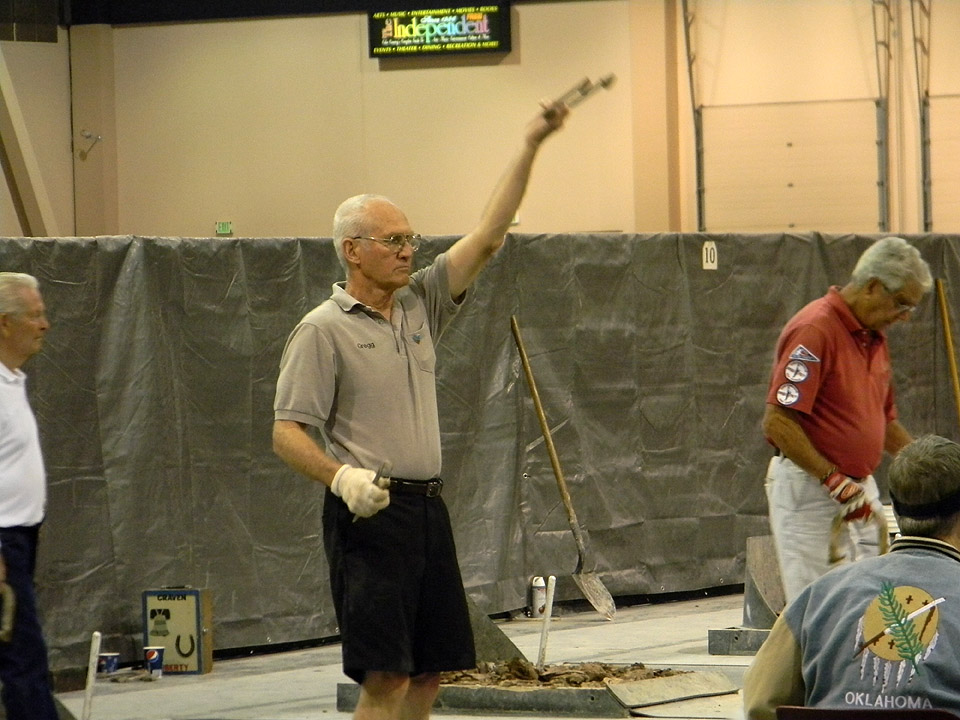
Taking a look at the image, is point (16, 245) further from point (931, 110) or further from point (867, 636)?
point (931, 110)

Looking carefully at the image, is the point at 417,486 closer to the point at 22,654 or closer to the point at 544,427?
the point at 22,654

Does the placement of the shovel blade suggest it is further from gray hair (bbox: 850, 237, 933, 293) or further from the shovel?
gray hair (bbox: 850, 237, 933, 293)

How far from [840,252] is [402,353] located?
7.22 meters

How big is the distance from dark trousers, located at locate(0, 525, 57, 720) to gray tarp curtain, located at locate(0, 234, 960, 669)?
2372mm

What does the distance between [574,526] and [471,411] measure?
1.07 metres

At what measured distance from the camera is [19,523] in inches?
203

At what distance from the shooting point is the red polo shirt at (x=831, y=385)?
218 inches

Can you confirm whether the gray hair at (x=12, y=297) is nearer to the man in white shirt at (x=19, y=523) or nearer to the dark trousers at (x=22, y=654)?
the man in white shirt at (x=19, y=523)

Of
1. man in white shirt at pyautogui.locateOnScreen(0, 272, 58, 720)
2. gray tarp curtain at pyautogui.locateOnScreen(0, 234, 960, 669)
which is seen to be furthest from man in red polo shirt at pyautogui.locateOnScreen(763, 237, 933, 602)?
gray tarp curtain at pyautogui.locateOnScreen(0, 234, 960, 669)

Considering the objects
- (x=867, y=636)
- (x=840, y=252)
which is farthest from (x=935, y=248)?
(x=867, y=636)

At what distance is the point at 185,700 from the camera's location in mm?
7016

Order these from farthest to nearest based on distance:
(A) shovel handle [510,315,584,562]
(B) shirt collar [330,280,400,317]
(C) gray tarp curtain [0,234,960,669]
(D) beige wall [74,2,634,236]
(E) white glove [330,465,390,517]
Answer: (D) beige wall [74,2,634,236] → (A) shovel handle [510,315,584,562] → (C) gray tarp curtain [0,234,960,669] → (B) shirt collar [330,280,400,317] → (E) white glove [330,465,390,517]

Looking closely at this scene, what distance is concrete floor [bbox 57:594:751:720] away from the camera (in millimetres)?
6672

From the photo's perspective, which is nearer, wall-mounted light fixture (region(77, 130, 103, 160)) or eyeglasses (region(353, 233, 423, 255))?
eyeglasses (region(353, 233, 423, 255))
